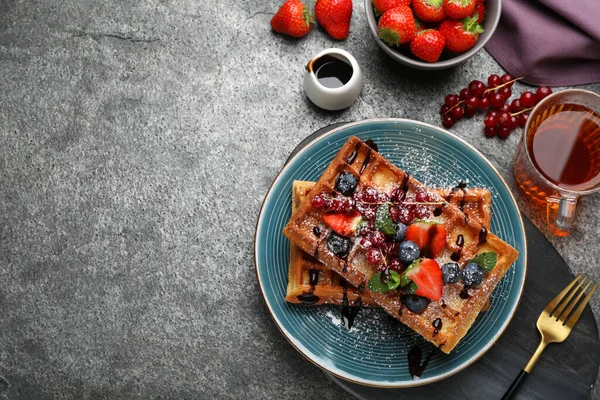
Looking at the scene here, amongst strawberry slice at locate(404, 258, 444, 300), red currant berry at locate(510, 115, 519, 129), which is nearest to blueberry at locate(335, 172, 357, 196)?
strawberry slice at locate(404, 258, 444, 300)

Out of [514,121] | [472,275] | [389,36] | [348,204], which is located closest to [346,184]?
[348,204]

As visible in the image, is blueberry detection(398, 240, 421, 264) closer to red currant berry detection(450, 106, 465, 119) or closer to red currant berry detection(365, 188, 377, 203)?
red currant berry detection(365, 188, 377, 203)

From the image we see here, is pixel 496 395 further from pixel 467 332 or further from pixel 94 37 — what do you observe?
pixel 94 37

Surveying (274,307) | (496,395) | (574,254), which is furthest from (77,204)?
(574,254)

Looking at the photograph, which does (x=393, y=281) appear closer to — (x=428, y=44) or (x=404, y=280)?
(x=404, y=280)

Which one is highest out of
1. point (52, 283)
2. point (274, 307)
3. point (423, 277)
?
point (423, 277)

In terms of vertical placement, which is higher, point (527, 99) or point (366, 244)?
point (527, 99)

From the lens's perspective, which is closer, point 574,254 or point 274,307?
point 274,307
